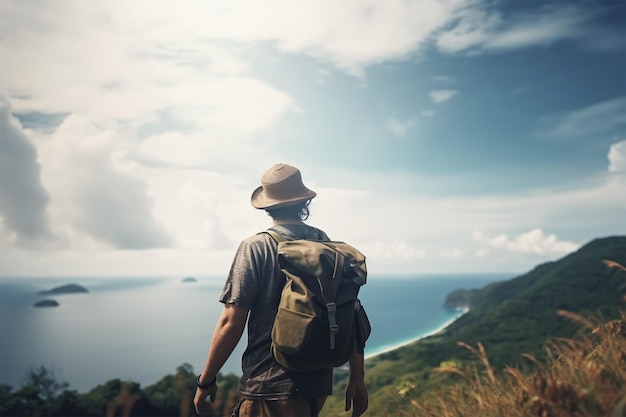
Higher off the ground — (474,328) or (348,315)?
(348,315)

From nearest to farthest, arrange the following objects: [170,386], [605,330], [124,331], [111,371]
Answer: [605,330], [170,386], [111,371], [124,331]

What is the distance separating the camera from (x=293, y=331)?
2.52m

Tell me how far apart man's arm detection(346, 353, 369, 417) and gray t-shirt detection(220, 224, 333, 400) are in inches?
13.2

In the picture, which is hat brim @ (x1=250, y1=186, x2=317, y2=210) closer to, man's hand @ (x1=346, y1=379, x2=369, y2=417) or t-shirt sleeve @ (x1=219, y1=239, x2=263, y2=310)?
t-shirt sleeve @ (x1=219, y1=239, x2=263, y2=310)

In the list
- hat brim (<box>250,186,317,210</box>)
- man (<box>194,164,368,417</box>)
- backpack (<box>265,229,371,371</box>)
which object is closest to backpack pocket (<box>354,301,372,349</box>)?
backpack (<box>265,229,371,371</box>)

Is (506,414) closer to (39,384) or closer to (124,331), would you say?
(39,384)

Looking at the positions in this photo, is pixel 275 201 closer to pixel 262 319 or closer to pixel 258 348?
pixel 262 319

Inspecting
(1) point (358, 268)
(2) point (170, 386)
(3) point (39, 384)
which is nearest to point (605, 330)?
(1) point (358, 268)

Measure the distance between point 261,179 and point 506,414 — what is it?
2453 millimetres

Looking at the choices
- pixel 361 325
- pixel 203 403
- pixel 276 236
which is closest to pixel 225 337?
pixel 203 403

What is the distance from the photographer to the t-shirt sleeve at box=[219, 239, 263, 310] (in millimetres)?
2576

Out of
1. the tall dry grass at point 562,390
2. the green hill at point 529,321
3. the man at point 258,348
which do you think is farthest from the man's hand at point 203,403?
the green hill at point 529,321

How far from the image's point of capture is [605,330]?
3754mm

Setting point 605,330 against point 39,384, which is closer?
point 605,330
